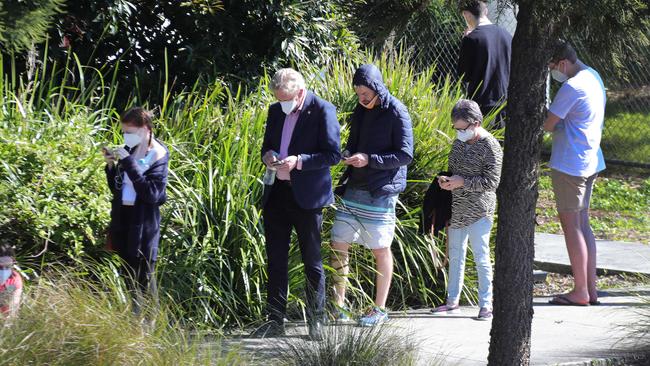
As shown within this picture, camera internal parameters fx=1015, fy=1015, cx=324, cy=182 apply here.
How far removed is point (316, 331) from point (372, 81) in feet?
6.97

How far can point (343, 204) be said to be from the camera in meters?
7.21

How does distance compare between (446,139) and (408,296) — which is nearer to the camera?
(408,296)

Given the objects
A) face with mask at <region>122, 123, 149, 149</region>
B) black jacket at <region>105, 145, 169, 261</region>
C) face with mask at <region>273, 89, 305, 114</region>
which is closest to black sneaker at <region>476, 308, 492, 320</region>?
face with mask at <region>273, 89, 305, 114</region>

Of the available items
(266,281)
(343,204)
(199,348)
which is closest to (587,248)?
(343,204)

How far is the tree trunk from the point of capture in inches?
203

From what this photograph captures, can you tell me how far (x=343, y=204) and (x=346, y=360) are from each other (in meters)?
2.13

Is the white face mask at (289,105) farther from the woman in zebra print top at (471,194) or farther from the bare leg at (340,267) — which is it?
the woman in zebra print top at (471,194)

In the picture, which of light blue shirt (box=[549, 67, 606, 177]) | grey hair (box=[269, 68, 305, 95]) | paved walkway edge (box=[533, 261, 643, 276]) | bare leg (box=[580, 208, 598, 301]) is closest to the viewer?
grey hair (box=[269, 68, 305, 95])

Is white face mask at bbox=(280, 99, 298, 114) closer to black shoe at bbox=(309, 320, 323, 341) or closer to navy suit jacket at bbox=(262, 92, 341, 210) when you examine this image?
navy suit jacket at bbox=(262, 92, 341, 210)

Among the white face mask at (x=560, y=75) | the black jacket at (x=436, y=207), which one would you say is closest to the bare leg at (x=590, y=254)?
the white face mask at (x=560, y=75)

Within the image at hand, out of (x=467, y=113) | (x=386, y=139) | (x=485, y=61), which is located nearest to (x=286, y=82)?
(x=386, y=139)

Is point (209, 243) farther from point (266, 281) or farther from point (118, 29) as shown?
point (118, 29)

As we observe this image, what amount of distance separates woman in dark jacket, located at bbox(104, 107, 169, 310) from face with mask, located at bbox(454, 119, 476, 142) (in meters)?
2.14

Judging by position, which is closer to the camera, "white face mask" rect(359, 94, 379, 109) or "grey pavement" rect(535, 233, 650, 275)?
"white face mask" rect(359, 94, 379, 109)
